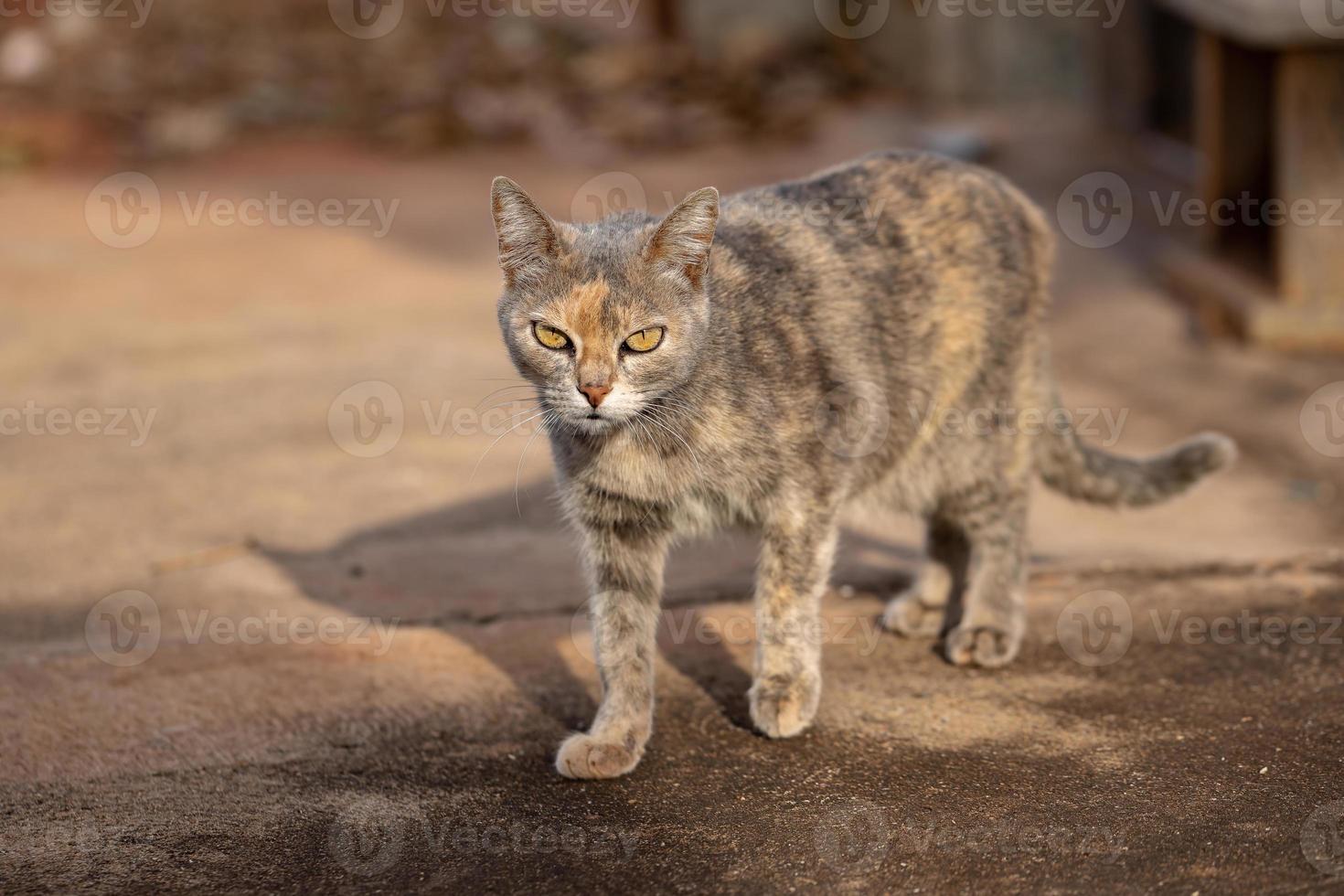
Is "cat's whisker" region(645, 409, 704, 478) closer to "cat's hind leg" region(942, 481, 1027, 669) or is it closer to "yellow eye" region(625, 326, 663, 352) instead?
"yellow eye" region(625, 326, 663, 352)

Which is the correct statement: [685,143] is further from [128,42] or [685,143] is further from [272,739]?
[272,739]

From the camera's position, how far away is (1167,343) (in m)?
7.51

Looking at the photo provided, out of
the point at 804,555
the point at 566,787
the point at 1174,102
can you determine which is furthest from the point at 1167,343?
the point at 566,787

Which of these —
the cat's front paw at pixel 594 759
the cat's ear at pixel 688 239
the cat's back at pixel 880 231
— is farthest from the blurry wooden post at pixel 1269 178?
the cat's front paw at pixel 594 759

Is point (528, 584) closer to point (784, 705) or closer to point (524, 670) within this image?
point (524, 670)

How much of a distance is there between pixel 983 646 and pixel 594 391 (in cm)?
153

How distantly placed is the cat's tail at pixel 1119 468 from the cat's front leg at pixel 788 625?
43.1 inches

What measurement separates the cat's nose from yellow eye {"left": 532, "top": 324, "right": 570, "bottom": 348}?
0.50 ft

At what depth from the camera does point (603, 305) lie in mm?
3400

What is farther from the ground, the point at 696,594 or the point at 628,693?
the point at 628,693

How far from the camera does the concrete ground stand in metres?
3.20

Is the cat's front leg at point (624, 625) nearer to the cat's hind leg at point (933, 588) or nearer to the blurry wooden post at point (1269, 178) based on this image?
the cat's hind leg at point (933, 588)

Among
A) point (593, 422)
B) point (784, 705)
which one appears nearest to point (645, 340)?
point (593, 422)

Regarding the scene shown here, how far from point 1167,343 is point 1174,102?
2.93m
